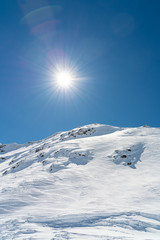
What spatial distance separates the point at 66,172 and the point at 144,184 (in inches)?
190

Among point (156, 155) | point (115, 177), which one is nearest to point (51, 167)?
point (115, 177)

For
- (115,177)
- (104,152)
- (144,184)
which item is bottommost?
(144,184)

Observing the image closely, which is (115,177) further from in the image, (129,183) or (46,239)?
(46,239)

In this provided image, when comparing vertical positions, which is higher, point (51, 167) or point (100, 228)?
point (51, 167)

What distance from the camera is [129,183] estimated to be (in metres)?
7.45

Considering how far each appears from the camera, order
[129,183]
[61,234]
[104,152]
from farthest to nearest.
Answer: [104,152], [129,183], [61,234]

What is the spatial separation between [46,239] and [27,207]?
2499 millimetres

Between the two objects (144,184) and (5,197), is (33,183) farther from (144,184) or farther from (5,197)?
(144,184)

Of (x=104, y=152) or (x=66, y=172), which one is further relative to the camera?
(x=104, y=152)

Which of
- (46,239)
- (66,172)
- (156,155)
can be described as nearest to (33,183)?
(66,172)

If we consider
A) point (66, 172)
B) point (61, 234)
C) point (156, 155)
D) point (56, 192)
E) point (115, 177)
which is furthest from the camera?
point (156, 155)

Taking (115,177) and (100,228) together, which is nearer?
(100,228)

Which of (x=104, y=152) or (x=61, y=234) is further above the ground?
(x=104, y=152)

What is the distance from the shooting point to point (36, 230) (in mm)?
3553
